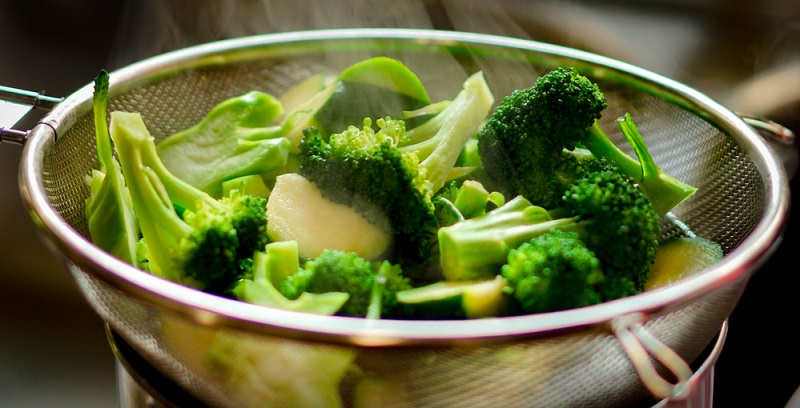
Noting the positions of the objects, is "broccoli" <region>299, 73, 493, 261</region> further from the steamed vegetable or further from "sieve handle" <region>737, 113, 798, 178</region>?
"sieve handle" <region>737, 113, 798, 178</region>

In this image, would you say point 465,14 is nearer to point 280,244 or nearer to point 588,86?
point 588,86

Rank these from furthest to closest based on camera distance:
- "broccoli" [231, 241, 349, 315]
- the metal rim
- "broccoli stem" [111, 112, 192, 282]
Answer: "broccoli stem" [111, 112, 192, 282]
"broccoli" [231, 241, 349, 315]
the metal rim

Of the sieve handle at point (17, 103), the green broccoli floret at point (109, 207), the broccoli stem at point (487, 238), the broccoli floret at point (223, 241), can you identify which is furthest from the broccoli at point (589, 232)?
the sieve handle at point (17, 103)

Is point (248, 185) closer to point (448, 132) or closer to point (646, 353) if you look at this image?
point (448, 132)

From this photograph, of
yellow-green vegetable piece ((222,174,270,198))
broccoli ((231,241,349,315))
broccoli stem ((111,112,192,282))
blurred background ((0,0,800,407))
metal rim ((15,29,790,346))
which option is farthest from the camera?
blurred background ((0,0,800,407))

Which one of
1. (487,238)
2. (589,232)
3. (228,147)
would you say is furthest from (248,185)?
(589,232)

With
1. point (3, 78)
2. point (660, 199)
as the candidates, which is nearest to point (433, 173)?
point (660, 199)

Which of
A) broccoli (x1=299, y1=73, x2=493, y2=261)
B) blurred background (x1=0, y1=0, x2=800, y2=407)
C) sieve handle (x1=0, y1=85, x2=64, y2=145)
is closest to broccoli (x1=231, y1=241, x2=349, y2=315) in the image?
broccoli (x1=299, y1=73, x2=493, y2=261)
